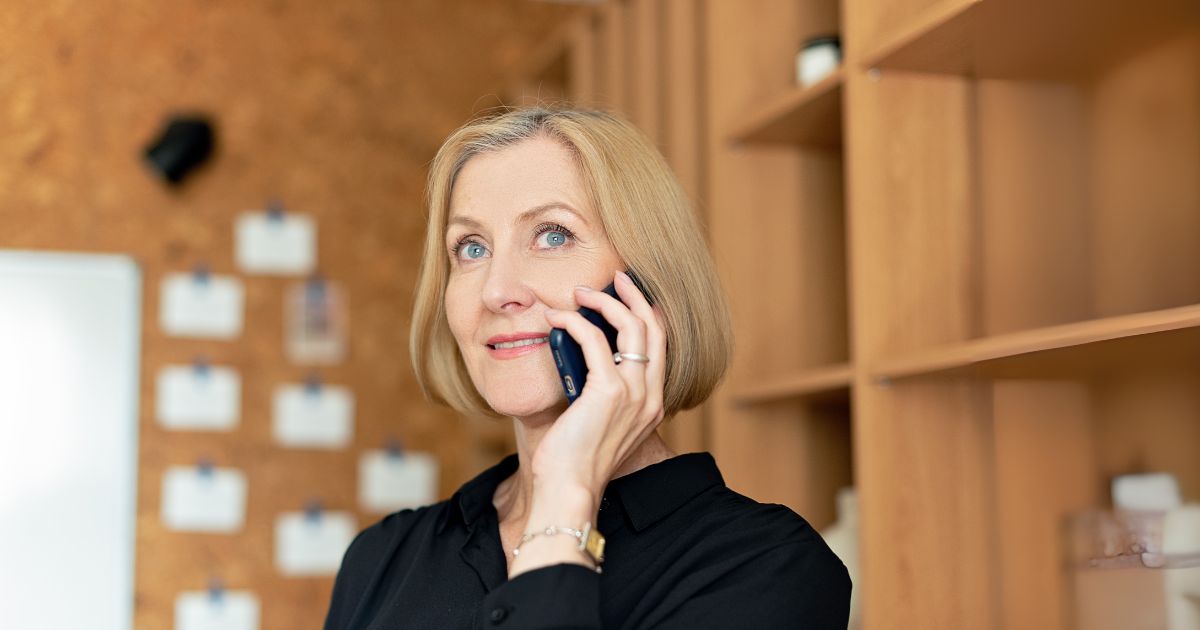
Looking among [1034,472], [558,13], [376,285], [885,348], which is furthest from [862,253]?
[558,13]

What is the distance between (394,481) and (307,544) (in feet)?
0.99

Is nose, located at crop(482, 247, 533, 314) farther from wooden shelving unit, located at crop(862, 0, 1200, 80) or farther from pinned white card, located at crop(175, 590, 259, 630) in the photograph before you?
pinned white card, located at crop(175, 590, 259, 630)

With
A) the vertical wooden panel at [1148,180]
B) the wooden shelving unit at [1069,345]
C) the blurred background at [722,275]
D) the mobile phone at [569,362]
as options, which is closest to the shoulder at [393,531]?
the mobile phone at [569,362]

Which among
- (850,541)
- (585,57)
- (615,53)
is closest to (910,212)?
(850,541)

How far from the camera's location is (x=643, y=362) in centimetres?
135

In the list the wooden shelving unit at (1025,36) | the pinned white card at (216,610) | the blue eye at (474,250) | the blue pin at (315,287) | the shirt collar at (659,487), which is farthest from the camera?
the blue pin at (315,287)

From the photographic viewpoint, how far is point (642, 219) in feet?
A: 4.74

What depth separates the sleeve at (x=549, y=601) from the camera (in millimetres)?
1165

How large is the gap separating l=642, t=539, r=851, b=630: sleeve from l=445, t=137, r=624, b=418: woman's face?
0.27m

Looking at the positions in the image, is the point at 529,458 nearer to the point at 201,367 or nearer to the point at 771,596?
the point at 771,596

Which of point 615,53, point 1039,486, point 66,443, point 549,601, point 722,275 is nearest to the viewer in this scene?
point 549,601

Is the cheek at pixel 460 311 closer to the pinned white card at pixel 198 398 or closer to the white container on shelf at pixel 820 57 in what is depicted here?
the white container on shelf at pixel 820 57

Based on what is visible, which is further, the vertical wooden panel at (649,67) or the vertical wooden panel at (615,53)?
the vertical wooden panel at (615,53)

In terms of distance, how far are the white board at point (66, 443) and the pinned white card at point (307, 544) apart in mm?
408
